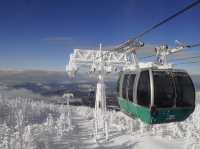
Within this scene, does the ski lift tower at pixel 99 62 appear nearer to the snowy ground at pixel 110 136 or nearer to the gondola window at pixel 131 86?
the gondola window at pixel 131 86

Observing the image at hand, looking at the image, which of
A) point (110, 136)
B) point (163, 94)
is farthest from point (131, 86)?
point (110, 136)


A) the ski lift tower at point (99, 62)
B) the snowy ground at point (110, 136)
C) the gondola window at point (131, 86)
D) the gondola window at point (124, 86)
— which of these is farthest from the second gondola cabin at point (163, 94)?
the snowy ground at point (110, 136)

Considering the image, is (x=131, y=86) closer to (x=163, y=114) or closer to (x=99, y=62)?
(x=163, y=114)

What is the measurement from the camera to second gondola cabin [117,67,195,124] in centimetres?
988

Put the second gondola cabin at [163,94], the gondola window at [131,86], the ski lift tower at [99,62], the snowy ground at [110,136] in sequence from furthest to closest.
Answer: the snowy ground at [110,136], the ski lift tower at [99,62], the gondola window at [131,86], the second gondola cabin at [163,94]

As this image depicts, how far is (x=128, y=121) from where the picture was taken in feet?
263

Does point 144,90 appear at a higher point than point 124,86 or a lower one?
lower

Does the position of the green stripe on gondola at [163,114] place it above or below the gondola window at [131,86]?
below

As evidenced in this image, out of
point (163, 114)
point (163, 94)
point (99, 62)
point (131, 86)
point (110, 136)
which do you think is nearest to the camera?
point (163, 94)

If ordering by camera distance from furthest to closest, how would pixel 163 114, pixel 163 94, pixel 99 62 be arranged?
1. pixel 99 62
2. pixel 163 114
3. pixel 163 94

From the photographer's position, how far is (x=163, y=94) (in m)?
9.95

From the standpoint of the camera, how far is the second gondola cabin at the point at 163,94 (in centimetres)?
988

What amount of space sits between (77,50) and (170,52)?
1733 cm

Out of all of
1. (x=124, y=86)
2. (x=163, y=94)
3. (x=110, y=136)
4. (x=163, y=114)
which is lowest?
(x=110, y=136)
